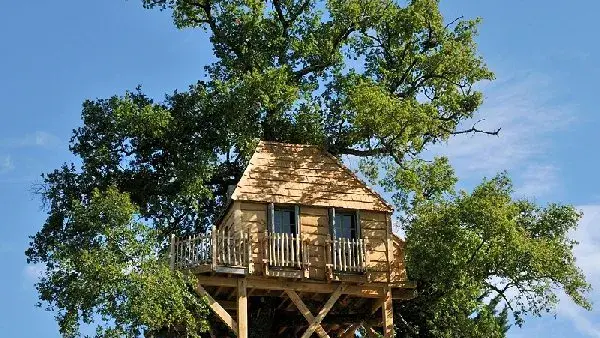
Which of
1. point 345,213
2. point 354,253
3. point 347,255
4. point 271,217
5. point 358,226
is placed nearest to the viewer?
point 271,217

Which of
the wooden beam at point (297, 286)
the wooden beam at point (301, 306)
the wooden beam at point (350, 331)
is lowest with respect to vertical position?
the wooden beam at point (350, 331)

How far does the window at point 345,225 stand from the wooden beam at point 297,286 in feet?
4.69

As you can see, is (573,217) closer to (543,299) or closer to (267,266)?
(543,299)

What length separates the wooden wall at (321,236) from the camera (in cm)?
2662

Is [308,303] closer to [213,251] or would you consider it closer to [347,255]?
[347,255]

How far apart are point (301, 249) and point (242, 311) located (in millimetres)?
2364

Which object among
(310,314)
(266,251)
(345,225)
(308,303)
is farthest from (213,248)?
(308,303)

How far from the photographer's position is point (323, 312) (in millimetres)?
26484

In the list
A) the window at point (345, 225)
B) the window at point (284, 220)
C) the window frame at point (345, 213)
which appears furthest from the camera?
the window at point (345, 225)

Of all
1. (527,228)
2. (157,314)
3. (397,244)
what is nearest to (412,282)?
(397,244)

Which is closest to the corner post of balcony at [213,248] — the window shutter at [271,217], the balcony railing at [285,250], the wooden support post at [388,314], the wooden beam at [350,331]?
the balcony railing at [285,250]

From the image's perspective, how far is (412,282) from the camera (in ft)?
90.0

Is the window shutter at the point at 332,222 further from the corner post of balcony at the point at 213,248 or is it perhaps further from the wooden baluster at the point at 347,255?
the corner post of balcony at the point at 213,248

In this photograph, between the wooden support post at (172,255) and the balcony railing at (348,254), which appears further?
the balcony railing at (348,254)
